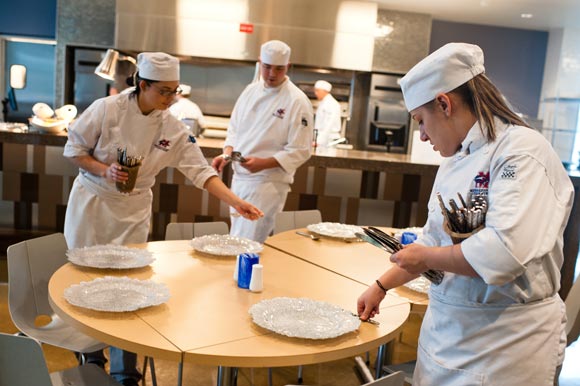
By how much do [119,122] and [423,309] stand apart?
1634mm

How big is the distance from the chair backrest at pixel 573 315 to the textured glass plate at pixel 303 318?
1354 millimetres

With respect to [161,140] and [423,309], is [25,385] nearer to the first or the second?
[423,309]

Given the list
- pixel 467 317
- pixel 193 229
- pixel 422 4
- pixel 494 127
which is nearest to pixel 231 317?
pixel 467 317

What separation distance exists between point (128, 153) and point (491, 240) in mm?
1992

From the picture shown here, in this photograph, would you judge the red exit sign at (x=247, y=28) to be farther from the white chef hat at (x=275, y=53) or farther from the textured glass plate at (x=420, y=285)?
the textured glass plate at (x=420, y=285)

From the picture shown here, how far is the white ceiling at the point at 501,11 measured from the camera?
293 inches

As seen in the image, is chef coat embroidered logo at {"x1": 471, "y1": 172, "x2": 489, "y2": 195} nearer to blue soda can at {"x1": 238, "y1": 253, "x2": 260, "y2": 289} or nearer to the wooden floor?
blue soda can at {"x1": 238, "y1": 253, "x2": 260, "y2": 289}

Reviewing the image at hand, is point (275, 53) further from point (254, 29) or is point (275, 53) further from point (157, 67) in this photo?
point (254, 29)

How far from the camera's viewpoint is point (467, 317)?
140 cm

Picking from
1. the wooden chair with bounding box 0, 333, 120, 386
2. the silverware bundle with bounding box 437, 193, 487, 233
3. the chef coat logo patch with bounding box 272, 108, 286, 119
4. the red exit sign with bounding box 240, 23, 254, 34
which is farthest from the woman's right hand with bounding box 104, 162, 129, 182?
the red exit sign with bounding box 240, 23, 254, 34

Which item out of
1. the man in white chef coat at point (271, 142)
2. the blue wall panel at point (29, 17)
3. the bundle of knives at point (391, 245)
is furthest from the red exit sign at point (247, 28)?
the bundle of knives at point (391, 245)

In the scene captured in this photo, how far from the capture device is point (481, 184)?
4.40 ft

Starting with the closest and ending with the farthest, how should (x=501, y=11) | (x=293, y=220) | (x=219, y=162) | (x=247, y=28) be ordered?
(x=293, y=220) → (x=219, y=162) → (x=247, y=28) → (x=501, y=11)

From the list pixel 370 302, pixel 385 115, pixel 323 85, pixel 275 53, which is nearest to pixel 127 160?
pixel 370 302
